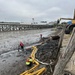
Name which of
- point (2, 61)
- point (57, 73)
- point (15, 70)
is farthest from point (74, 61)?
point (2, 61)

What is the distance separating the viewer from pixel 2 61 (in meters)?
12.4

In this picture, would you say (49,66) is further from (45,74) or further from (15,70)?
(15,70)

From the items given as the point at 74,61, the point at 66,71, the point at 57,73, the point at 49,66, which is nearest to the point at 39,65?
the point at 49,66

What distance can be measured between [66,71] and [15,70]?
3828 mm

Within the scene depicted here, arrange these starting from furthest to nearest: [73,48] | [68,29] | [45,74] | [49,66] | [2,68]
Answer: [68,29] < [2,68] < [49,66] < [45,74] < [73,48]

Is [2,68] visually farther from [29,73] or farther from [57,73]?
[57,73]

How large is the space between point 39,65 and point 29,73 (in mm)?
1632

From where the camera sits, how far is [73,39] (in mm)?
4707

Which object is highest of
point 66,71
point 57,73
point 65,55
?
point 65,55

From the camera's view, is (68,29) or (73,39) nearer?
(73,39)

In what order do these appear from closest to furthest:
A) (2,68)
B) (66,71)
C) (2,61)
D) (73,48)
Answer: (73,48) → (66,71) → (2,68) → (2,61)

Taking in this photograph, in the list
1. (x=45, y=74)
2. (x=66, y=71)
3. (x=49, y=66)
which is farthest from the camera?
(x=49, y=66)

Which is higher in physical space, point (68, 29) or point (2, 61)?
point (68, 29)

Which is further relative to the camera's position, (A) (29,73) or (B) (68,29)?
(B) (68,29)
